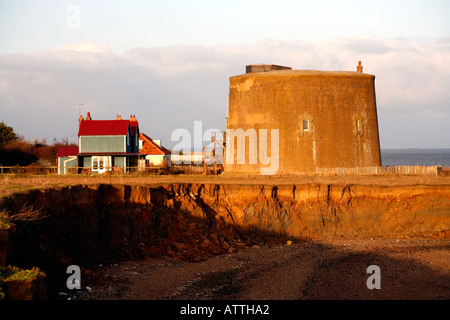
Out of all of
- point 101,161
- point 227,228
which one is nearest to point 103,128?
point 101,161

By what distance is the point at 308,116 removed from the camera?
3766 cm

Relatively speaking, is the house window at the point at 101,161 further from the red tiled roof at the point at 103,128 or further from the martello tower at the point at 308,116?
the martello tower at the point at 308,116

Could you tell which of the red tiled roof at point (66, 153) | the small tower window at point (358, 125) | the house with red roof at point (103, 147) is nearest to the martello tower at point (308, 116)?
the small tower window at point (358, 125)

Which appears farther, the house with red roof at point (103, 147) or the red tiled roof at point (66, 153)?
the red tiled roof at point (66, 153)

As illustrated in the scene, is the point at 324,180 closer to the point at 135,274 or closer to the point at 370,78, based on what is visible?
the point at 370,78

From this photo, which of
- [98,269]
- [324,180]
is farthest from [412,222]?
[98,269]

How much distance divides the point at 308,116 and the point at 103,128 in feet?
55.0

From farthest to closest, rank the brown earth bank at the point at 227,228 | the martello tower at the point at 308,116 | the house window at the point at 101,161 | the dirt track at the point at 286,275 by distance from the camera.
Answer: the house window at the point at 101,161 < the martello tower at the point at 308,116 < the brown earth bank at the point at 227,228 < the dirt track at the point at 286,275

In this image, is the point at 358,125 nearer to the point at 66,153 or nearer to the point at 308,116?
the point at 308,116

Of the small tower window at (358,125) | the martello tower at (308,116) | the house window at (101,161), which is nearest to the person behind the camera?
the martello tower at (308,116)

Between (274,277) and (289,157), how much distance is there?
16744 millimetres

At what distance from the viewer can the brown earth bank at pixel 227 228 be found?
20.4m

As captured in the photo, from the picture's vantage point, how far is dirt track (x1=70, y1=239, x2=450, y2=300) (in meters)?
A: 19.2

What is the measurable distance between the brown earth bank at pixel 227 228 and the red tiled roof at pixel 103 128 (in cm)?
1896
